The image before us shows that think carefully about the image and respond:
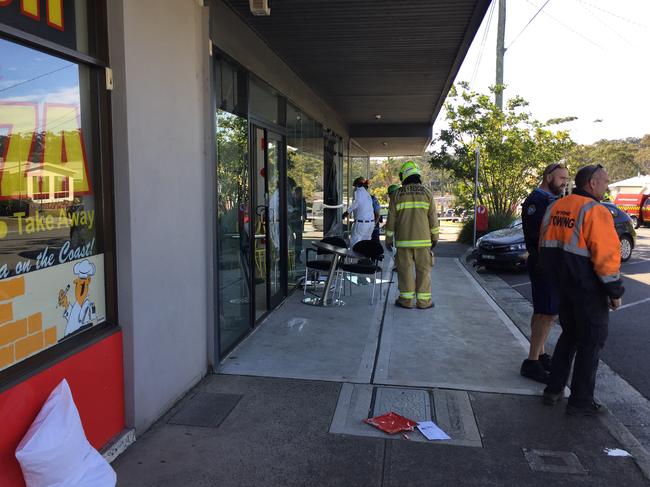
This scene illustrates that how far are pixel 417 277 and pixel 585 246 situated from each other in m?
3.64

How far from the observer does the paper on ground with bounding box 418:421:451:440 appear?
368 cm

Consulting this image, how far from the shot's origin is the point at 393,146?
19250mm

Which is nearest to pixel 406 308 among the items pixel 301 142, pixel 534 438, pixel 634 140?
pixel 301 142

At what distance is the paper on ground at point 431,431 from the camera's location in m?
3.68

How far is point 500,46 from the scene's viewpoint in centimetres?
1855

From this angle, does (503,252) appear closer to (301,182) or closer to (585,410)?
(301,182)

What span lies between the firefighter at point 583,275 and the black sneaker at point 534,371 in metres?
0.47

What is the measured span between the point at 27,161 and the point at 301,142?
250 inches

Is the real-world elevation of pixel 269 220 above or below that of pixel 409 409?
above

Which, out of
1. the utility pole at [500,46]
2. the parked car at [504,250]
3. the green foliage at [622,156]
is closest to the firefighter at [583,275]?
the parked car at [504,250]

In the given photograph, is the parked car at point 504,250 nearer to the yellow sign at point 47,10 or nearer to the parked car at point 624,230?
the parked car at point 624,230

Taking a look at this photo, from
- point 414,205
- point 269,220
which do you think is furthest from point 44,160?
point 414,205

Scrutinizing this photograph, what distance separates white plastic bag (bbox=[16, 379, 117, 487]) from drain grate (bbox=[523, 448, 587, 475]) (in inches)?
96.5

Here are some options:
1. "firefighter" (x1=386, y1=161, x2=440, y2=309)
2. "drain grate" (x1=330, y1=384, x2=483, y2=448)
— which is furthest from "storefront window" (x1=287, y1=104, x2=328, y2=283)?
"drain grate" (x1=330, y1=384, x2=483, y2=448)
